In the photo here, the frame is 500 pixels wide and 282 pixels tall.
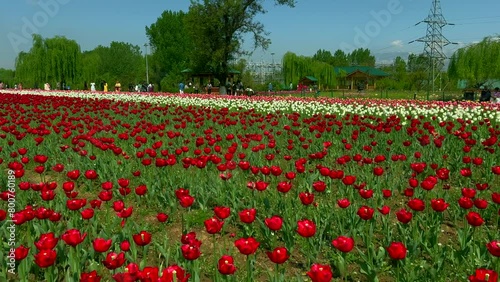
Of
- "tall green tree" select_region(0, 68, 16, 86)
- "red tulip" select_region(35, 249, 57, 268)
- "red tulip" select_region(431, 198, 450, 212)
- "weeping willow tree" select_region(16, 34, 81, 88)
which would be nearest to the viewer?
"red tulip" select_region(35, 249, 57, 268)

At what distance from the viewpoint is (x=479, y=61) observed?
27.0 meters

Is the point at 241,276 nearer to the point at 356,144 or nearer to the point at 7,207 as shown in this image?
the point at 7,207

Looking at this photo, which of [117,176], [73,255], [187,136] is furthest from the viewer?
[187,136]

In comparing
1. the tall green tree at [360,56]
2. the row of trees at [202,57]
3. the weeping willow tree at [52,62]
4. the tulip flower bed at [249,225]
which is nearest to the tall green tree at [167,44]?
the row of trees at [202,57]

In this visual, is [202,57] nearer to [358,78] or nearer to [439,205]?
[439,205]

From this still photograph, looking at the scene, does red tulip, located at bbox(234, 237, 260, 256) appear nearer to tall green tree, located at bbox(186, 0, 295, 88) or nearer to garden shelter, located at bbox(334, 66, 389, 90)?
tall green tree, located at bbox(186, 0, 295, 88)

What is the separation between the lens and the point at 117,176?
584cm

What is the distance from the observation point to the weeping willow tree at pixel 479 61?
2639 cm

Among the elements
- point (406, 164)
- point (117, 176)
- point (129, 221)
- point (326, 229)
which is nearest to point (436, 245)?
point (326, 229)

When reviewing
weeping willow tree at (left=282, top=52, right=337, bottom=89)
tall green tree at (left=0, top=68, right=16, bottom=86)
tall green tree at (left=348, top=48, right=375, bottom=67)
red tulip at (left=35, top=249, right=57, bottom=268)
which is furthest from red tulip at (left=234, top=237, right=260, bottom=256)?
tall green tree at (left=348, top=48, right=375, bottom=67)

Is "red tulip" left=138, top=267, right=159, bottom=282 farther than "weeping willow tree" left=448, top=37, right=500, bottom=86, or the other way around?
"weeping willow tree" left=448, top=37, right=500, bottom=86

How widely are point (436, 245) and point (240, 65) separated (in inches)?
1413

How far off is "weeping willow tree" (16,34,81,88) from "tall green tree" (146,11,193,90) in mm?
15048

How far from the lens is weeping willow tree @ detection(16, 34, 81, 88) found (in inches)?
1693
